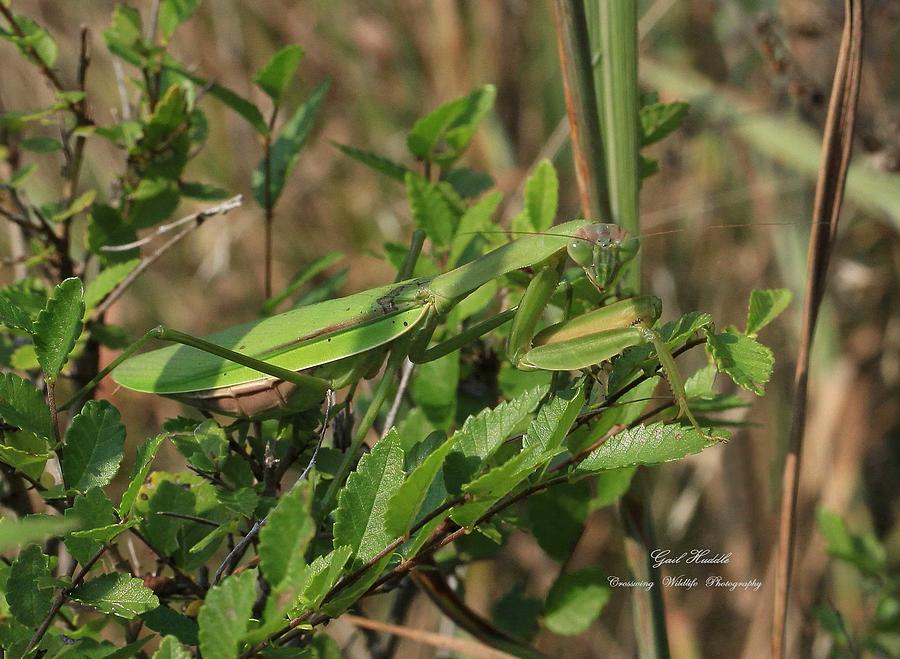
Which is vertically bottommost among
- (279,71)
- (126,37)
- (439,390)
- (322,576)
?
(439,390)

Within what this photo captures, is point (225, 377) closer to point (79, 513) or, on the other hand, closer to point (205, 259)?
point (79, 513)

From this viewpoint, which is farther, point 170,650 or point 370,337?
point 370,337

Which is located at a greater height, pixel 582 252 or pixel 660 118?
pixel 660 118

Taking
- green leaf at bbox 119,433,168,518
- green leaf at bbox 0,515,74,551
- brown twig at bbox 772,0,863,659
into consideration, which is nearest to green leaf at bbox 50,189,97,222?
green leaf at bbox 119,433,168,518

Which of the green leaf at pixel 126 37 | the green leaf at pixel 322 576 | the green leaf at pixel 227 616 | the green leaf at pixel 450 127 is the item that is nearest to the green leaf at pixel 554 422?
the green leaf at pixel 322 576

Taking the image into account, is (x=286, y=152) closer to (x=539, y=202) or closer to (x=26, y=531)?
(x=539, y=202)

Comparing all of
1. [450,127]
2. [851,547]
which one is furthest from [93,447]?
[851,547]

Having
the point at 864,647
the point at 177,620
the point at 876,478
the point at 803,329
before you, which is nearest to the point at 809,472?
the point at 876,478

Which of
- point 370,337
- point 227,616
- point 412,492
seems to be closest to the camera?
point 227,616
